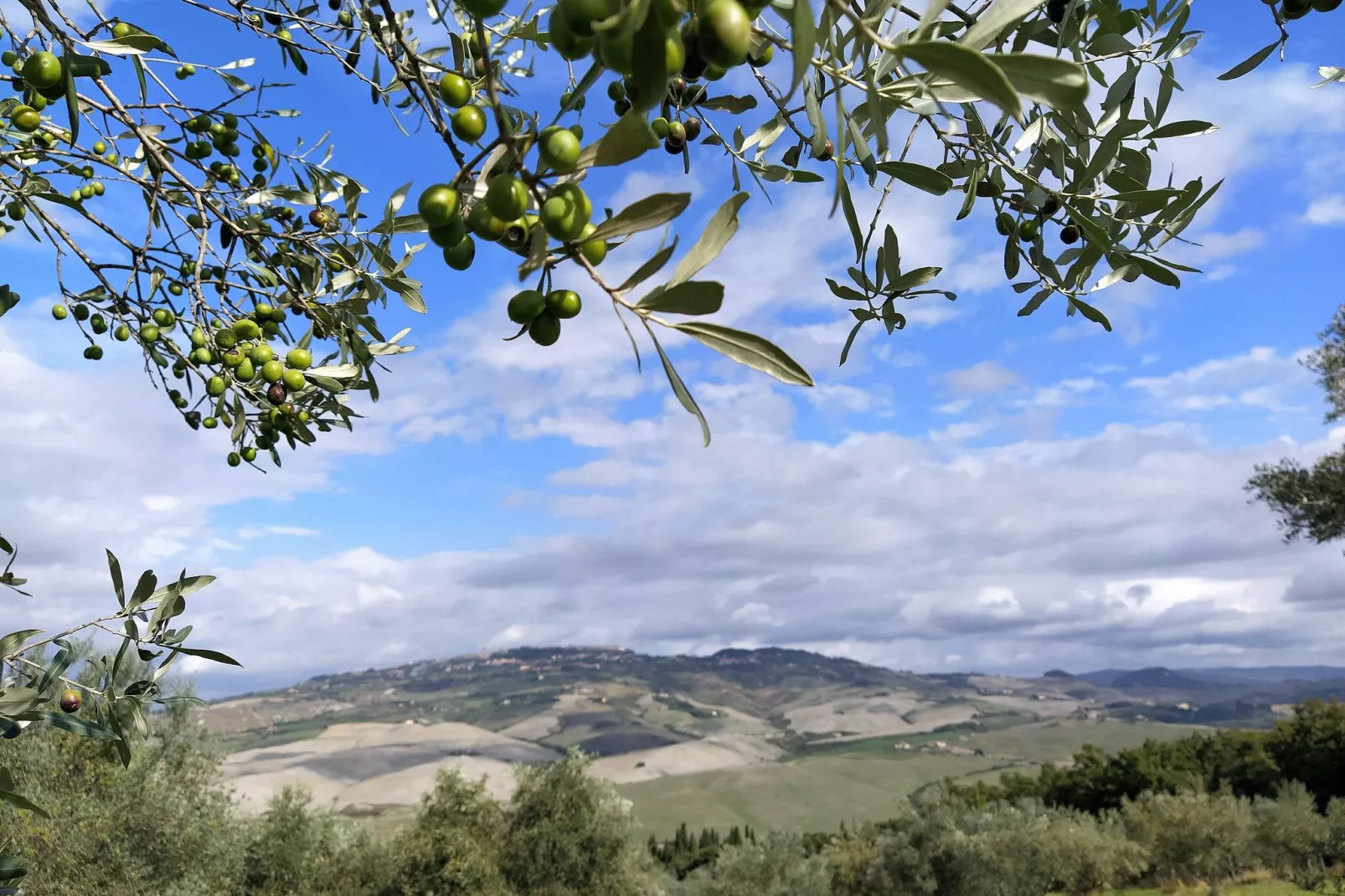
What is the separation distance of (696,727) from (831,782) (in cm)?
5260

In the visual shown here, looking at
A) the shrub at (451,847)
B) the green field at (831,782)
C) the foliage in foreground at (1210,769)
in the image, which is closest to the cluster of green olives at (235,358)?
the shrub at (451,847)

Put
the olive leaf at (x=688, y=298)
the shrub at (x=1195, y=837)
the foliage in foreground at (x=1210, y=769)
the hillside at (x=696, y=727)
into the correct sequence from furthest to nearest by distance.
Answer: the hillside at (x=696, y=727) → the foliage in foreground at (x=1210, y=769) → the shrub at (x=1195, y=837) → the olive leaf at (x=688, y=298)

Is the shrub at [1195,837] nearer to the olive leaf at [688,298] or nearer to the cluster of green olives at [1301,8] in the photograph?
the cluster of green olives at [1301,8]

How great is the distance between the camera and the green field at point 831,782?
83.3m

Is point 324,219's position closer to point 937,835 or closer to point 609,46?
point 609,46

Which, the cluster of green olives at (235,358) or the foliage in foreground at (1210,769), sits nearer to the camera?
the cluster of green olives at (235,358)

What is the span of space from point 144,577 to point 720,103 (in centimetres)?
227

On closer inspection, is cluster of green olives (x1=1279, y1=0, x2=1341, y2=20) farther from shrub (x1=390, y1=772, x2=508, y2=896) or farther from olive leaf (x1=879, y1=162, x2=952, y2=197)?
shrub (x1=390, y1=772, x2=508, y2=896)

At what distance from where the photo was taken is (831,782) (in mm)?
95562

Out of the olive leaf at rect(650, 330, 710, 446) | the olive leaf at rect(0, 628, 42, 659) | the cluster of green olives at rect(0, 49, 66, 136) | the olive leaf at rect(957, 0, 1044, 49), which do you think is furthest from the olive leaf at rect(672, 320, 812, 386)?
the olive leaf at rect(0, 628, 42, 659)

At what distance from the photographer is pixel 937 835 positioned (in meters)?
26.2

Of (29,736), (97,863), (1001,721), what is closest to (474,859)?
(97,863)

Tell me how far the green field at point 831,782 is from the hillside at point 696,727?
0.40m

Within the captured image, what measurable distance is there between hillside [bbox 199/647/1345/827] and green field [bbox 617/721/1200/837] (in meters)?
0.40
